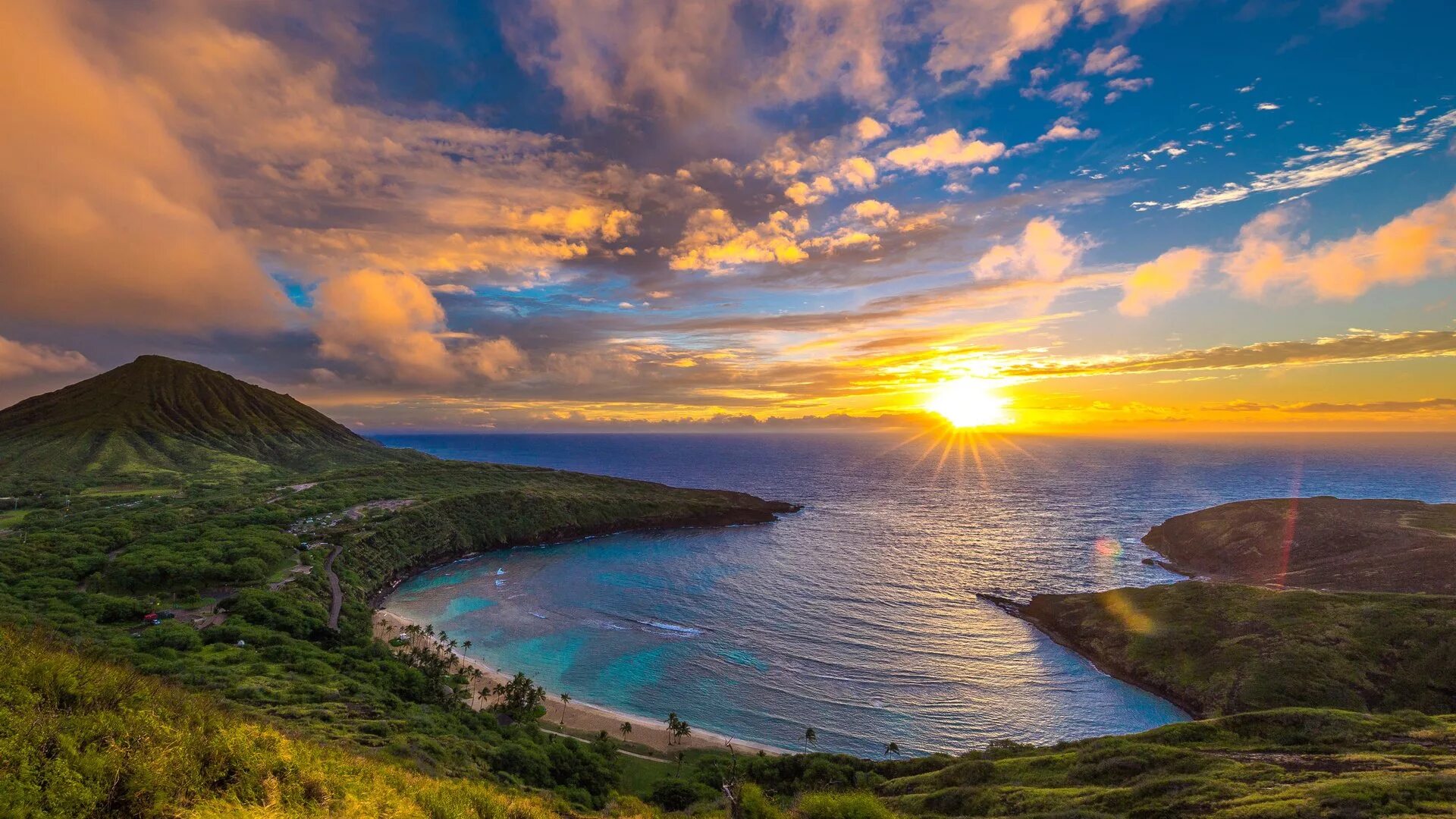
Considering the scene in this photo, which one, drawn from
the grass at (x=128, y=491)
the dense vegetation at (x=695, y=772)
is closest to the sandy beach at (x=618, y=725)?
the dense vegetation at (x=695, y=772)

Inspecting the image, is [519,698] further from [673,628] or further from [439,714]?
[673,628]

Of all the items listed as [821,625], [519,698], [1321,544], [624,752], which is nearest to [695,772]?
[624,752]

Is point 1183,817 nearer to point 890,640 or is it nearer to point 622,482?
point 890,640

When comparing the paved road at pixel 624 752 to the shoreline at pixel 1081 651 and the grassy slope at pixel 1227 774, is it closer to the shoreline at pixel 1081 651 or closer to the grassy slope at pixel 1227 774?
the grassy slope at pixel 1227 774

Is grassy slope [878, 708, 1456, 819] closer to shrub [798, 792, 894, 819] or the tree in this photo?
shrub [798, 792, 894, 819]

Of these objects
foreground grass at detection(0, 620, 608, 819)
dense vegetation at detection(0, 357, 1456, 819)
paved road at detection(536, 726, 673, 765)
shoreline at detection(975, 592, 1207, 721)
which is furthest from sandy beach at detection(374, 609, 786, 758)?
shoreline at detection(975, 592, 1207, 721)
